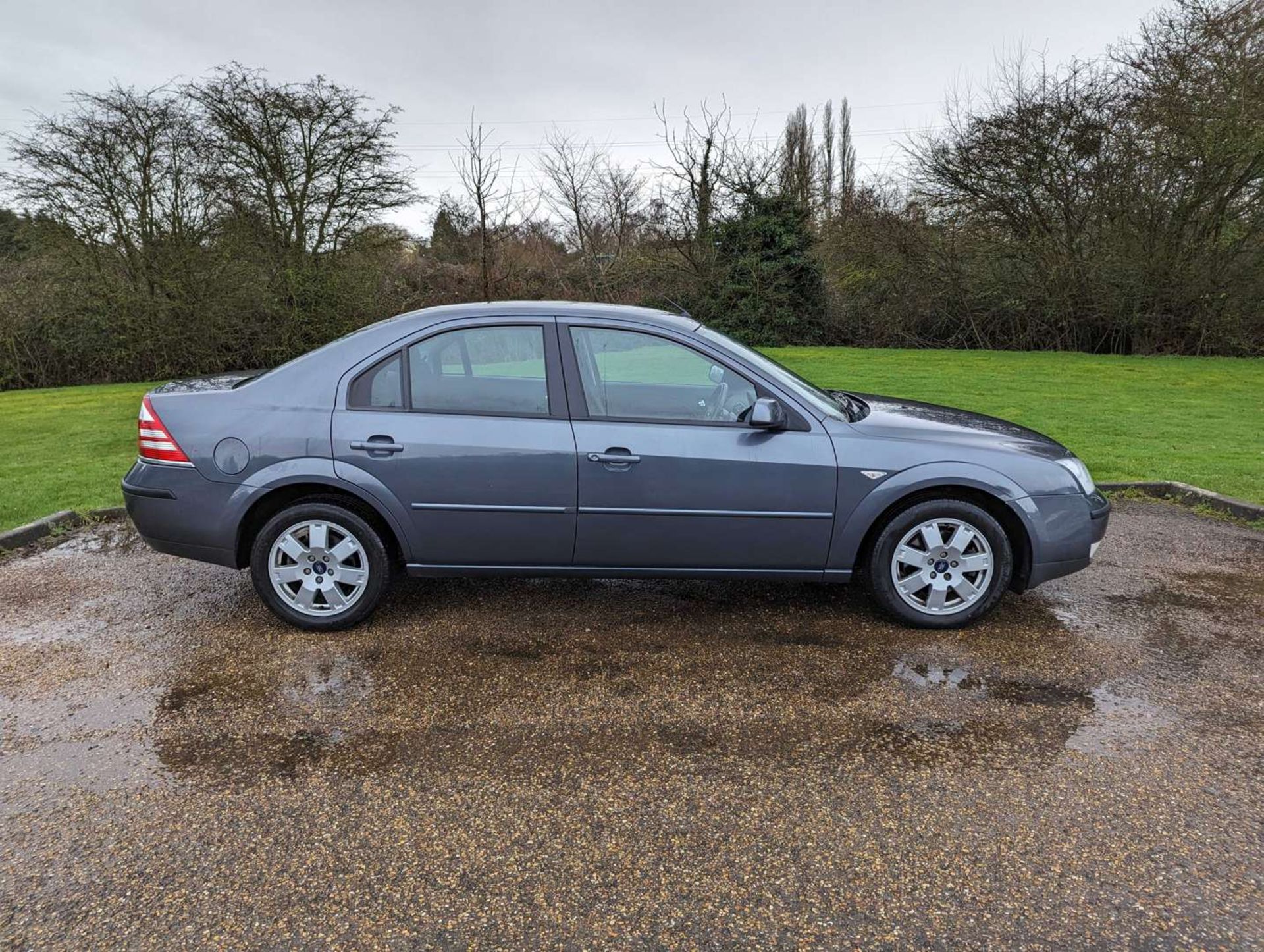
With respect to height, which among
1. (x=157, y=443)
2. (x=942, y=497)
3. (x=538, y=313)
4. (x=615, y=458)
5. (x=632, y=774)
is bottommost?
(x=632, y=774)

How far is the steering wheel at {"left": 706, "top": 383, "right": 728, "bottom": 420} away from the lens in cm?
385

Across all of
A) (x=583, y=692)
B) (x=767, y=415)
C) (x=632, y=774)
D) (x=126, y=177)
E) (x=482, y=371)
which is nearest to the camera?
(x=632, y=774)

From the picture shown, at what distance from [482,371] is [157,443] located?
166 cm

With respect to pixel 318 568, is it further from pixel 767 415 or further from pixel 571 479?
pixel 767 415

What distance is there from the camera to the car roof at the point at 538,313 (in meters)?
3.97

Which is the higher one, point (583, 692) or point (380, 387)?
point (380, 387)

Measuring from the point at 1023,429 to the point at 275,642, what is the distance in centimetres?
424

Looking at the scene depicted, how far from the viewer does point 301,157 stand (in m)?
17.3

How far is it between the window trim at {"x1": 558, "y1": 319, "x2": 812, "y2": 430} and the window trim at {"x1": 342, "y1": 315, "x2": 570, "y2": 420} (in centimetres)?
4

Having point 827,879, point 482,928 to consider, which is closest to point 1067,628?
point 827,879

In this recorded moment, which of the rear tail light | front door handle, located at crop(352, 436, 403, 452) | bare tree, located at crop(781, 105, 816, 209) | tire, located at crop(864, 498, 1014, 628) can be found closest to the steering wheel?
tire, located at crop(864, 498, 1014, 628)

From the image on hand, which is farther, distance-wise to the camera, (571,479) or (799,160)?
(799,160)

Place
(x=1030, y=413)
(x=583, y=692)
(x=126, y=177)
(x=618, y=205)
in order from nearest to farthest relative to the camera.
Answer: (x=583, y=692), (x=1030, y=413), (x=126, y=177), (x=618, y=205)

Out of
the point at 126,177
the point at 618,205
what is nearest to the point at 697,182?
the point at 618,205
